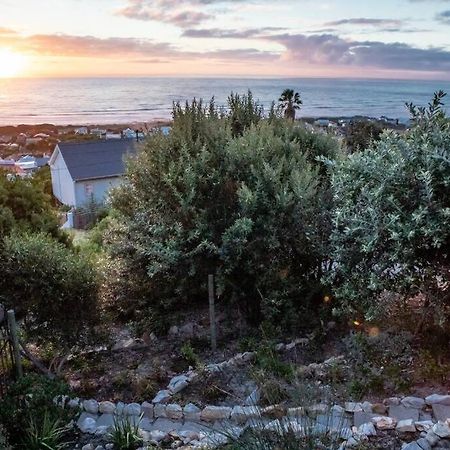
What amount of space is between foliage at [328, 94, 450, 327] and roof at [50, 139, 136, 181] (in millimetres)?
18722

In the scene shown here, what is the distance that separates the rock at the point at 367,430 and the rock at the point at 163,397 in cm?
152

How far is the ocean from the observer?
11.7 m

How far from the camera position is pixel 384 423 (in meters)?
3.17

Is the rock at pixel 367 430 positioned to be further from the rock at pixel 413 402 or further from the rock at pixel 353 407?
the rock at pixel 413 402

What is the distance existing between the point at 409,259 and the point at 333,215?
0.99m

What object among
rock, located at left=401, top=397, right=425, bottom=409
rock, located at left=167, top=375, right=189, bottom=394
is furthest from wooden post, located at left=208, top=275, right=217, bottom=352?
rock, located at left=401, top=397, right=425, bottom=409

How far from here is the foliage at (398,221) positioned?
3.67 metres

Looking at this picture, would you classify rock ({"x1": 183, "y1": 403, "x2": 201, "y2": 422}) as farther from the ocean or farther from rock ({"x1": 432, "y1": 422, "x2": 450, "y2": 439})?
the ocean

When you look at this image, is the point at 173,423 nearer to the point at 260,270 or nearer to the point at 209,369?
the point at 209,369

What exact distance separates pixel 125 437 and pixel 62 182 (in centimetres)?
2178

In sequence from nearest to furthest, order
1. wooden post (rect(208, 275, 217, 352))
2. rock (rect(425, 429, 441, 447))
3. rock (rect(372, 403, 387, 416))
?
rock (rect(425, 429, 441, 447)), rock (rect(372, 403, 387, 416)), wooden post (rect(208, 275, 217, 352))

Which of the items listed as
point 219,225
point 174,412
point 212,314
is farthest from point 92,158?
Answer: point 174,412

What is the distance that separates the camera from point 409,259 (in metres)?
3.78

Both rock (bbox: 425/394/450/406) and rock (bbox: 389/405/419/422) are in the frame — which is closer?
rock (bbox: 389/405/419/422)
